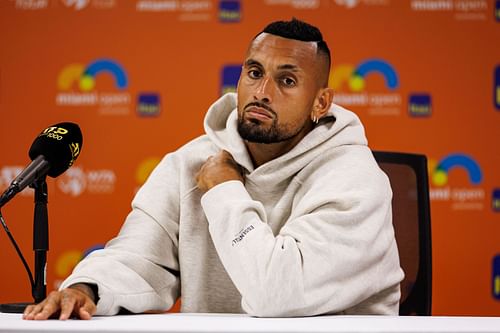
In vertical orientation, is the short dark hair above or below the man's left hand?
above

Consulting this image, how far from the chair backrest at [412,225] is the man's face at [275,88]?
58cm

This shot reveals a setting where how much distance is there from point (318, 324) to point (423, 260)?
1194mm

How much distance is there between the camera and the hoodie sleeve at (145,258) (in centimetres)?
188

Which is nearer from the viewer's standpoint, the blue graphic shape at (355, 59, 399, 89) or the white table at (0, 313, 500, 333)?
the white table at (0, 313, 500, 333)

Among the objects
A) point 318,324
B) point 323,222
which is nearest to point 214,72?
point 323,222

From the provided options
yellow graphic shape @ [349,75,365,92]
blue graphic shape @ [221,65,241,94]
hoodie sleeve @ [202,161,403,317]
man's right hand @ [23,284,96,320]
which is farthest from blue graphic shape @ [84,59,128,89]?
man's right hand @ [23,284,96,320]

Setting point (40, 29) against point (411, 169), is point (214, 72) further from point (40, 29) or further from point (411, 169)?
point (411, 169)

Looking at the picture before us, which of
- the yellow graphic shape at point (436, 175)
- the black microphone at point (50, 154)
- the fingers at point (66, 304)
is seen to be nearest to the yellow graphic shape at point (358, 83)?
the yellow graphic shape at point (436, 175)

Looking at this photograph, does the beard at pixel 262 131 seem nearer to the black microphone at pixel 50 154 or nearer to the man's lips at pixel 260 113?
the man's lips at pixel 260 113

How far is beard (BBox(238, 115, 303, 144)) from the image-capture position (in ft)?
6.95

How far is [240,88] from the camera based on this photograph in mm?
2152

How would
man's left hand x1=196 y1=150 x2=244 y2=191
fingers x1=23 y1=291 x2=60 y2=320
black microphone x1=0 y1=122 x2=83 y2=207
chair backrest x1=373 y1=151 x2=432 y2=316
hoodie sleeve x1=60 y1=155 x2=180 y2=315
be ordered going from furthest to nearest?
chair backrest x1=373 y1=151 x2=432 y2=316 → man's left hand x1=196 y1=150 x2=244 y2=191 → hoodie sleeve x1=60 y1=155 x2=180 y2=315 → black microphone x1=0 y1=122 x2=83 y2=207 → fingers x1=23 y1=291 x2=60 y2=320

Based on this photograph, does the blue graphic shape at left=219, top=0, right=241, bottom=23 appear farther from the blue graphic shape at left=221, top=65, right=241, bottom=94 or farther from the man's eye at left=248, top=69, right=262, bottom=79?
the man's eye at left=248, top=69, right=262, bottom=79

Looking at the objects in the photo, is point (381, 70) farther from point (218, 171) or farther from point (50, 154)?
point (50, 154)
